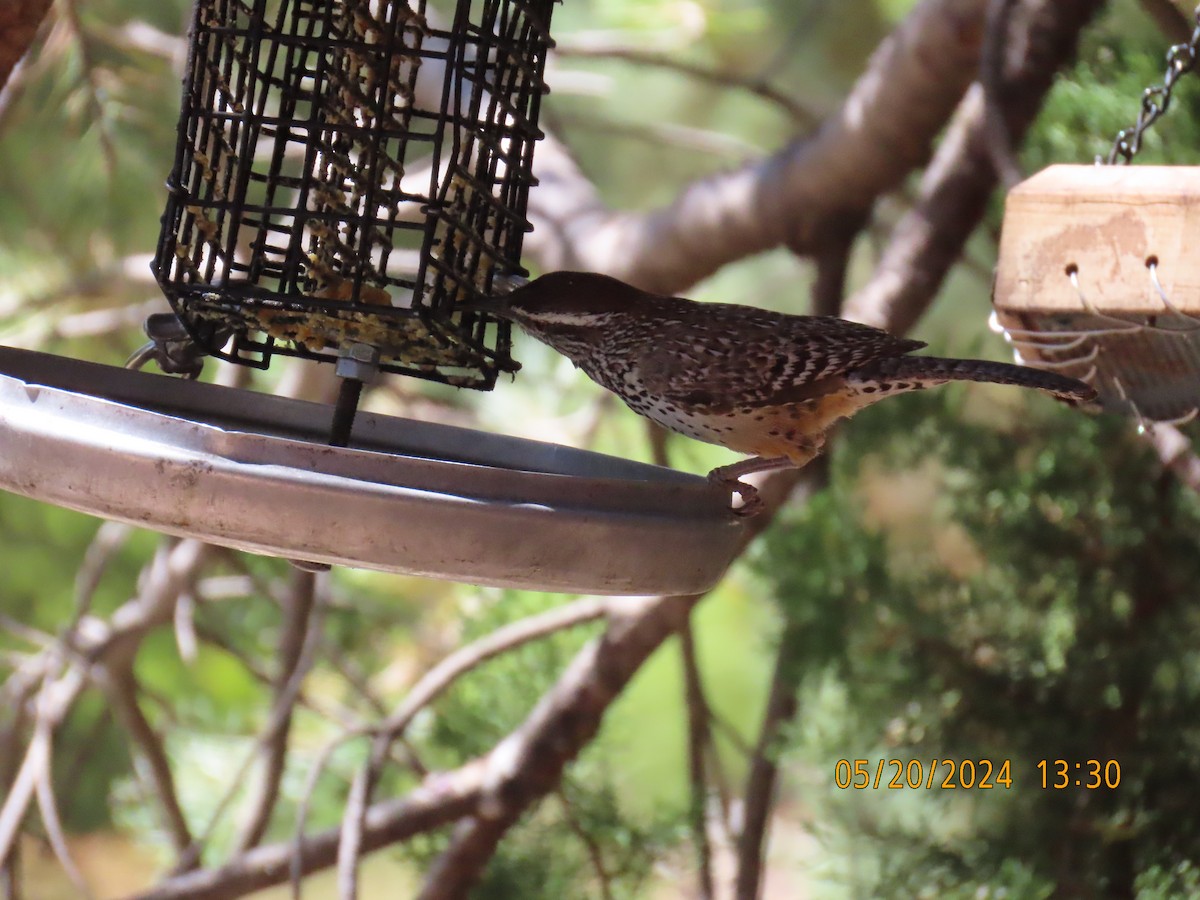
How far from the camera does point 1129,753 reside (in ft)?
6.87

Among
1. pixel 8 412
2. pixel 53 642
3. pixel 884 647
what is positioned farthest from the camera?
pixel 53 642

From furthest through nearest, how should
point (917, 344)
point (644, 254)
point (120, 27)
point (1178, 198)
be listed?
1. point (120, 27)
2. point (644, 254)
3. point (917, 344)
4. point (1178, 198)

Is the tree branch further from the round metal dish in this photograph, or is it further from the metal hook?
the round metal dish

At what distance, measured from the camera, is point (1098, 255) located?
3.98 feet

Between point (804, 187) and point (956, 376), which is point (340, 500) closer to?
point (956, 376)

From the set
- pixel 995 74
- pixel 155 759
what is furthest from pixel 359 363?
pixel 155 759

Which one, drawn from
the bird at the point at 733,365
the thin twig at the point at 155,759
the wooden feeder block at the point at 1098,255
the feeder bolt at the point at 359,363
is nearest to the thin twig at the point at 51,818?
the thin twig at the point at 155,759

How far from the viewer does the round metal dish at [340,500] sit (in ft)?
2.99

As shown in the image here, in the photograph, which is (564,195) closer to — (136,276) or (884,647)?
(136,276)

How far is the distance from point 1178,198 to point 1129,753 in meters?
1.25

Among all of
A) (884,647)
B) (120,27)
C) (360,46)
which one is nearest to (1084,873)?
(884,647)

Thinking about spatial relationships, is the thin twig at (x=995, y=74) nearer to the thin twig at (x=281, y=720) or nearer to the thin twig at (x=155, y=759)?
the thin twig at (x=281, y=720)

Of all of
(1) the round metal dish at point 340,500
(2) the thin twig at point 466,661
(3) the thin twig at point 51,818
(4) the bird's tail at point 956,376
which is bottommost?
(3) the thin twig at point 51,818

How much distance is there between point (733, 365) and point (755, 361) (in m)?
0.03
